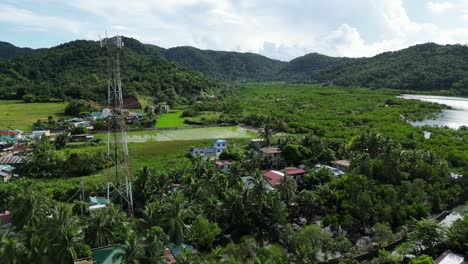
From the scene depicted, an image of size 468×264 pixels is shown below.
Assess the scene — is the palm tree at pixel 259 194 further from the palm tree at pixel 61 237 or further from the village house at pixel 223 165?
the village house at pixel 223 165

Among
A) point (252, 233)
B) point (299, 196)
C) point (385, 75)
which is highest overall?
point (385, 75)

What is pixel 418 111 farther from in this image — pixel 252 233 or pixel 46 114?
pixel 46 114

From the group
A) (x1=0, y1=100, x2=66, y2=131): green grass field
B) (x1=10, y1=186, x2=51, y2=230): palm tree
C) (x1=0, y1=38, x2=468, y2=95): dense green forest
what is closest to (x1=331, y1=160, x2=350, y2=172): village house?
(x1=10, y1=186, x2=51, y2=230): palm tree

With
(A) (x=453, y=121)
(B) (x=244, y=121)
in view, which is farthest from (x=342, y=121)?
(A) (x=453, y=121)

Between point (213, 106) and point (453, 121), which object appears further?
point (213, 106)

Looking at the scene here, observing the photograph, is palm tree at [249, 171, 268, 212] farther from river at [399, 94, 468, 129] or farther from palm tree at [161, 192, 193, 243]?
river at [399, 94, 468, 129]

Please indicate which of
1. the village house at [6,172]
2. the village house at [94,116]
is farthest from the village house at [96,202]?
the village house at [94,116]
